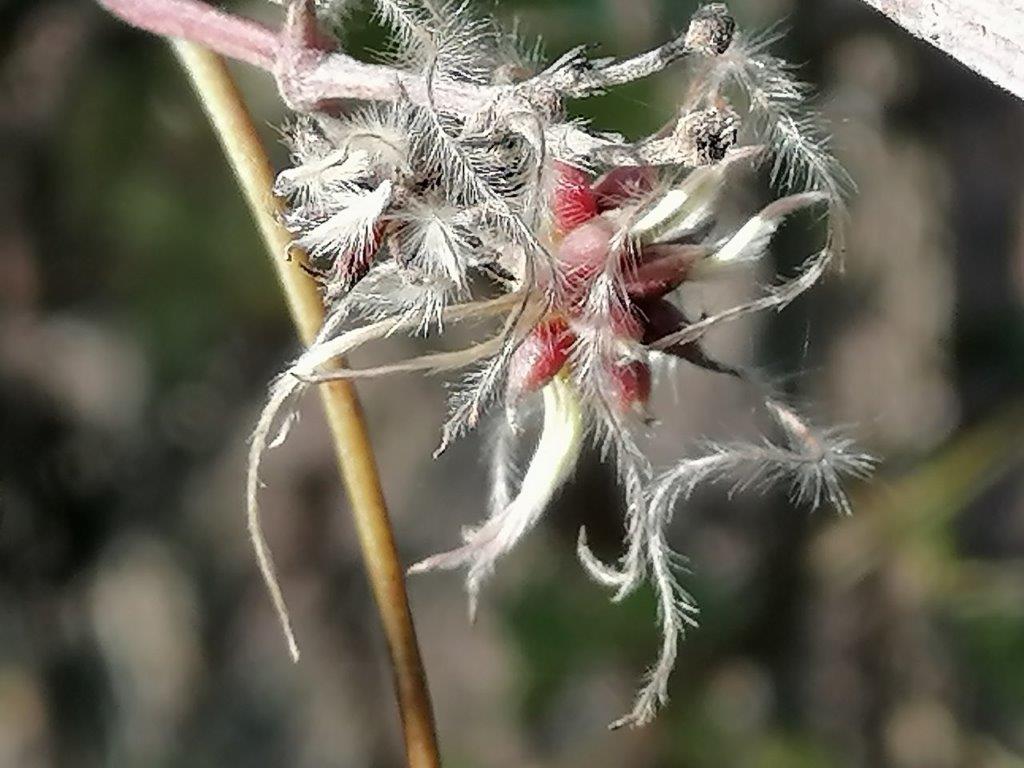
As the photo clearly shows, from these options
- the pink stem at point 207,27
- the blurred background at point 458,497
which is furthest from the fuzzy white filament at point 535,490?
the blurred background at point 458,497

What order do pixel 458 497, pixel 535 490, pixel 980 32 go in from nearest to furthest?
pixel 980 32 < pixel 535 490 < pixel 458 497

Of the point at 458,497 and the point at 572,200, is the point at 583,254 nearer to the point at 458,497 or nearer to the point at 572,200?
the point at 572,200

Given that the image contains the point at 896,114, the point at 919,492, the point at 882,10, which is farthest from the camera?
the point at 896,114

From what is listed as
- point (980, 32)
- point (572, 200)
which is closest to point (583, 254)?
point (572, 200)

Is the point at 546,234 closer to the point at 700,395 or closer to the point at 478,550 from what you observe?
the point at 478,550

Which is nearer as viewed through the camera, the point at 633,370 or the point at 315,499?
the point at 633,370

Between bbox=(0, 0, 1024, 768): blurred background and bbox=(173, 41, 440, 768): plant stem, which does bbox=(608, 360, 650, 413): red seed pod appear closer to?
bbox=(173, 41, 440, 768): plant stem

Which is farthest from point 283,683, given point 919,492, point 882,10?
point 882,10
